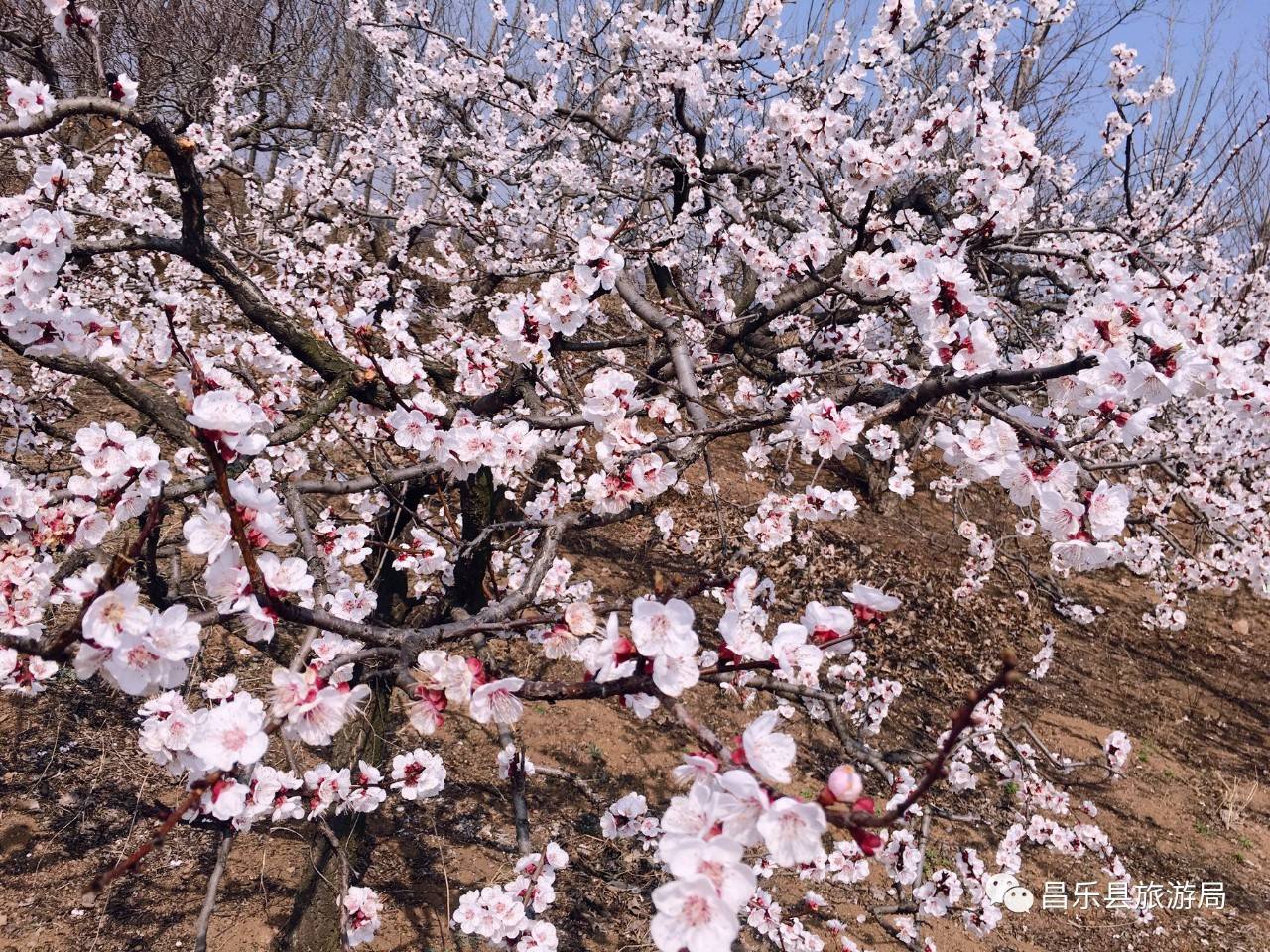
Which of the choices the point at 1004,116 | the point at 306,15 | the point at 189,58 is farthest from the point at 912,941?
the point at 306,15

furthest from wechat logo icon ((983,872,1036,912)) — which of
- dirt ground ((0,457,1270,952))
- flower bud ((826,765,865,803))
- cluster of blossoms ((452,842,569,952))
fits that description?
flower bud ((826,765,865,803))

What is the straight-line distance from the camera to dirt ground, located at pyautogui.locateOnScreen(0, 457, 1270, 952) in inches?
128

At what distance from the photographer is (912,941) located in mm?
3486

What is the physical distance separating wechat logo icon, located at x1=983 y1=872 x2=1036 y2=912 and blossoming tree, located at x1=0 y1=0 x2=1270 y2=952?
15cm

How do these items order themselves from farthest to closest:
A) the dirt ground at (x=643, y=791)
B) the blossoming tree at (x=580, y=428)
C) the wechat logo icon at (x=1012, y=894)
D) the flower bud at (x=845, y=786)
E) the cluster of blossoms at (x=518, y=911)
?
the wechat logo icon at (x=1012, y=894)
the dirt ground at (x=643, y=791)
the cluster of blossoms at (x=518, y=911)
the blossoming tree at (x=580, y=428)
the flower bud at (x=845, y=786)

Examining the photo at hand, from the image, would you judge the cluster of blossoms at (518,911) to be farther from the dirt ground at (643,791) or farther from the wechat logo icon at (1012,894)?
the wechat logo icon at (1012,894)

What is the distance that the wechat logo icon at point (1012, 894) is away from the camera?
3923mm

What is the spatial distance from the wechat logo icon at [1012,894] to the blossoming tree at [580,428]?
0.15 m

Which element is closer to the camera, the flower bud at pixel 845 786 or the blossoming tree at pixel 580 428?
the flower bud at pixel 845 786

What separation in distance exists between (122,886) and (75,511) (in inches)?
101

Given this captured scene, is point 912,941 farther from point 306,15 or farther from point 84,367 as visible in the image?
point 306,15

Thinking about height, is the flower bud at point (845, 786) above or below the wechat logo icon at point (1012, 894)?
above

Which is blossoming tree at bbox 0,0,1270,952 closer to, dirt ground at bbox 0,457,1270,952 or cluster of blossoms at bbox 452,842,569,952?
cluster of blossoms at bbox 452,842,569,952

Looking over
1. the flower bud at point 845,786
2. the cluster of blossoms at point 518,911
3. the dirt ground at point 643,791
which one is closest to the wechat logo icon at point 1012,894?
the dirt ground at point 643,791
